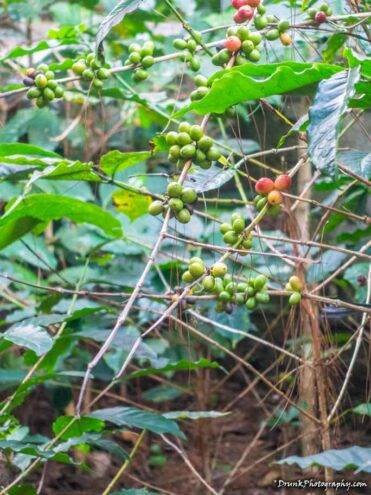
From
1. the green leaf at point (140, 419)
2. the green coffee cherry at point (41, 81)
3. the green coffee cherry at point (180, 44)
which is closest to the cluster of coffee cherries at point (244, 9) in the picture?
the green coffee cherry at point (180, 44)

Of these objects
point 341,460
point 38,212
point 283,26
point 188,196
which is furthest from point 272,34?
point 341,460

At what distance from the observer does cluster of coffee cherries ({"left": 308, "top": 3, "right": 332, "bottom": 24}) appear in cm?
A: 123

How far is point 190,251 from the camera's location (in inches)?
80.2

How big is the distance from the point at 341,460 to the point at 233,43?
60 cm

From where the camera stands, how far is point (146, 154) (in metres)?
1.29

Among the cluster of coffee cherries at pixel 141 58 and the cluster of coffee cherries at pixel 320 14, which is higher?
the cluster of coffee cherries at pixel 320 14

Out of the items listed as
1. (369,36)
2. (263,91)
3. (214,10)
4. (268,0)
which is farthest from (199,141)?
(214,10)

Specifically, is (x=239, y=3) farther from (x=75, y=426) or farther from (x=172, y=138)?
(x=75, y=426)


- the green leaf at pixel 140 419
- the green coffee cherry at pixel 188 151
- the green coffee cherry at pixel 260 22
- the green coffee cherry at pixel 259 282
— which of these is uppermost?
the green coffee cherry at pixel 260 22

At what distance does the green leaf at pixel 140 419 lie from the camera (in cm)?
139

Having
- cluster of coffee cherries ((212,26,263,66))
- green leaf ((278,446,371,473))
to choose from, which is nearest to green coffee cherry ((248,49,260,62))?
cluster of coffee cherries ((212,26,263,66))

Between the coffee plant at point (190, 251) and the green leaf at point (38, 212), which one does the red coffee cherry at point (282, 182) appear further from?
the green leaf at point (38, 212)

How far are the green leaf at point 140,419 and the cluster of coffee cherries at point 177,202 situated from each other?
47 cm

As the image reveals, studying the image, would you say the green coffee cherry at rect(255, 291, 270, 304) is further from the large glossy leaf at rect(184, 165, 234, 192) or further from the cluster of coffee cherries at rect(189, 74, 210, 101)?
the cluster of coffee cherries at rect(189, 74, 210, 101)
